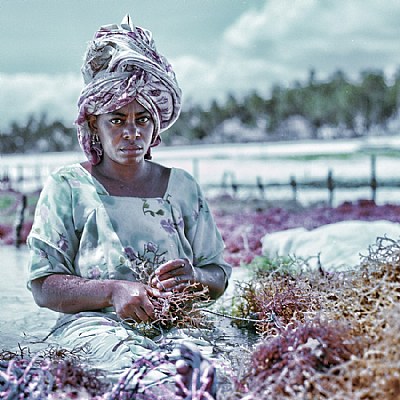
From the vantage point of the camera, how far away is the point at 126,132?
1970mm

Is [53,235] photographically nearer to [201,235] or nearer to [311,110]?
[201,235]

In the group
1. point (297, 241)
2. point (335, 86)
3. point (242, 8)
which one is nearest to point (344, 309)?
point (242, 8)

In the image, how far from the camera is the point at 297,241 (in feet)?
13.1

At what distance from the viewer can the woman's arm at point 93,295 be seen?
1.66m

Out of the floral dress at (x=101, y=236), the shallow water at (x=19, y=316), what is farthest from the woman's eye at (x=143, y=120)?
the shallow water at (x=19, y=316)

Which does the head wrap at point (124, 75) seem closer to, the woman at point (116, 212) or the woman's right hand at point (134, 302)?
the woman at point (116, 212)

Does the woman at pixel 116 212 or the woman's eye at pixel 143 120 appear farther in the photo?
the woman's eye at pixel 143 120

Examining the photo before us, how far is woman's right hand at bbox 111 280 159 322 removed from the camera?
1647 mm

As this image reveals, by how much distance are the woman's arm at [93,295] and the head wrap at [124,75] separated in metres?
0.51

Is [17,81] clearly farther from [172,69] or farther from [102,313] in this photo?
[102,313]

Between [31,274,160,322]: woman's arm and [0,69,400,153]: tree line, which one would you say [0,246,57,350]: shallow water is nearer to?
[31,274,160,322]: woman's arm

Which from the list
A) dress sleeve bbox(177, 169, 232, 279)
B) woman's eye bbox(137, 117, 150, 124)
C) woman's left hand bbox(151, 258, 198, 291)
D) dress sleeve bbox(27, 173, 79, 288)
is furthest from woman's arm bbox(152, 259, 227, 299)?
woman's eye bbox(137, 117, 150, 124)

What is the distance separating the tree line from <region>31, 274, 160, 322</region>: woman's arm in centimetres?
719

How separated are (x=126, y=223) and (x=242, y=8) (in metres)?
1.84
